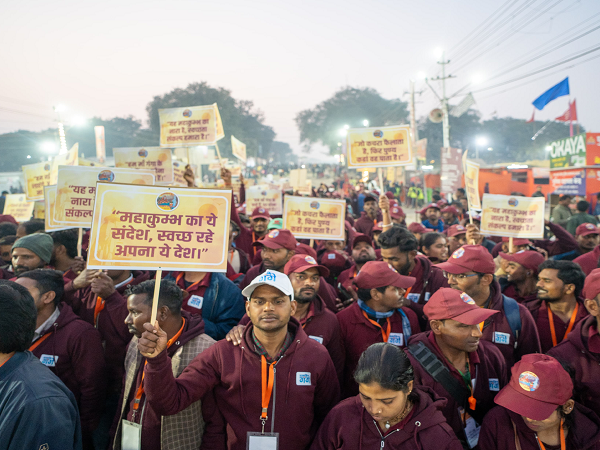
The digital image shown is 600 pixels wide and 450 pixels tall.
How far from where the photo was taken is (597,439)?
8.07 ft

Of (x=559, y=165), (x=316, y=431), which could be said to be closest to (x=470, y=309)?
(x=316, y=431)

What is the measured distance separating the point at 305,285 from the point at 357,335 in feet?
2.17

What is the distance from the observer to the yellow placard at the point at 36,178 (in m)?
7.71

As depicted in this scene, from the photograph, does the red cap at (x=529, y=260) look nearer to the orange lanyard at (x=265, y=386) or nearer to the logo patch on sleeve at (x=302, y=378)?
the logo patch on sleeve at (x=302, y=378)

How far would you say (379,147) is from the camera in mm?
7852

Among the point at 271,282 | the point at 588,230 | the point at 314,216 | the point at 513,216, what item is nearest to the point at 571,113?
the point at 588,230

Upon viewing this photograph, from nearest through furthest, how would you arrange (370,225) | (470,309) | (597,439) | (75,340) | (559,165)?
A: (597,439)
(470,309)
(75,340)
(370,225)
(559,165)

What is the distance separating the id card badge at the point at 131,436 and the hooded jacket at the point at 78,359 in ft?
1.98

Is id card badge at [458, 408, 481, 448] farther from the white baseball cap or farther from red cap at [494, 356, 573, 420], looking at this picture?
the white baseball cap

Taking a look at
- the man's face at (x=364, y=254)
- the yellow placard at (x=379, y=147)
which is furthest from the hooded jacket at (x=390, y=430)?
the yellow placard at (x=379, y=147)

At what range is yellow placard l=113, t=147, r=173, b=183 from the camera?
305 inches

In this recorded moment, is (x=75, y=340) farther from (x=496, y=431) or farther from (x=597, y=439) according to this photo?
(x=597, y=439)

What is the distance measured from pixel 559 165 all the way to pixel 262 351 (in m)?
→ 19.5

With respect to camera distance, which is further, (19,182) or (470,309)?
(19,182)
